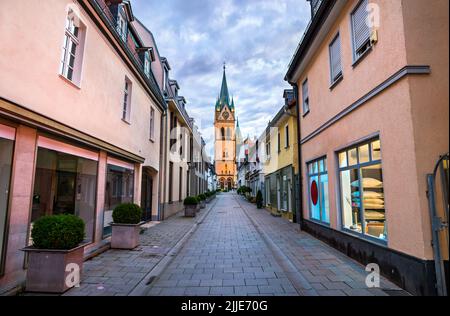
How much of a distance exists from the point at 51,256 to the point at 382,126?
6421mm

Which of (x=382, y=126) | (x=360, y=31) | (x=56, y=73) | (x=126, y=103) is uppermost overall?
(x=360, y=31)

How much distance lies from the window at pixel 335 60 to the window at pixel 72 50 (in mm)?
6752

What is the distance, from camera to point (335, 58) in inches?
307

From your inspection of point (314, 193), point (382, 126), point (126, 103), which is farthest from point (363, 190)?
point (126, 103)

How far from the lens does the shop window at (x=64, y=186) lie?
211 inches

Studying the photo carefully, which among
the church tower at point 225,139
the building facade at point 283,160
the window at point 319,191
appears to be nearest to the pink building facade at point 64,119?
the window at point 319,191

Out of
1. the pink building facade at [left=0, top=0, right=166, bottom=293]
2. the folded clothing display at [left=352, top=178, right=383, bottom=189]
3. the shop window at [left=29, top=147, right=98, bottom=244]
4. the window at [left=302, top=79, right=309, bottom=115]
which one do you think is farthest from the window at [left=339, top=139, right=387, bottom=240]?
the shop window at [left=29, top=147, right=98, bottom=244]

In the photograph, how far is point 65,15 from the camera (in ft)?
18.8

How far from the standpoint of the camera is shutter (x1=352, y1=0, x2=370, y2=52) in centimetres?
601

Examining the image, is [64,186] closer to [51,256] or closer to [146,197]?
[51,256]

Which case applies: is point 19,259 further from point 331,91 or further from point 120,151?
point 331,91

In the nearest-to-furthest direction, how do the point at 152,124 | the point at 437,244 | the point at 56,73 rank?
the point at 437,244, the point at 56,73, the point at 152,124

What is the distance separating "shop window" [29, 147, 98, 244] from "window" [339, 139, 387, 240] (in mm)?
6833
